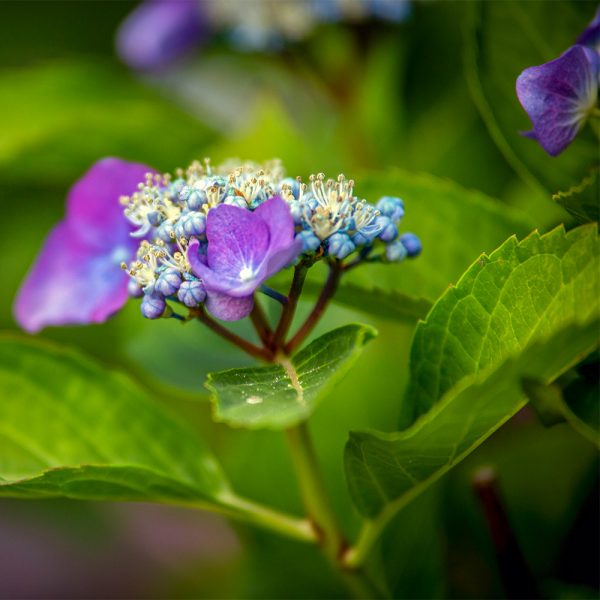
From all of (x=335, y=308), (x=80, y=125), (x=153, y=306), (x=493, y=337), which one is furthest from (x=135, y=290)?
(x=80, y=125)

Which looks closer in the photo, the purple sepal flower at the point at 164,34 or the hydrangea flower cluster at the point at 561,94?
the hydrangea flower cluster at the point at 561,94

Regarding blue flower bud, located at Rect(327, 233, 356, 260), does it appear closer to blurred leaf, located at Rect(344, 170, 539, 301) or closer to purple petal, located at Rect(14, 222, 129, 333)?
blurred leaf, located at Rect(344, 170, 539, 301)

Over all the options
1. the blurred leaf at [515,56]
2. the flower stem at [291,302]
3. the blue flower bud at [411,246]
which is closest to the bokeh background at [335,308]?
the blurred leaf at [515,56]

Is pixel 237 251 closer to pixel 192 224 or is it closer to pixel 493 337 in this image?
pixel 192 224

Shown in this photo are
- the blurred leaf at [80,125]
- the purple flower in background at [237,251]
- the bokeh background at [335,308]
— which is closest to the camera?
the purple flower in background at [237,251]

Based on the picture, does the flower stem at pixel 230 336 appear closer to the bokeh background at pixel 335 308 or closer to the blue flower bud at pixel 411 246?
the blue flower bud at pixel 411 246

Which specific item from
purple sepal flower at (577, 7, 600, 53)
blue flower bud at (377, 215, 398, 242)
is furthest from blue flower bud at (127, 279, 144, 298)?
purple sepal flower at (577, 7, 600, 53)
